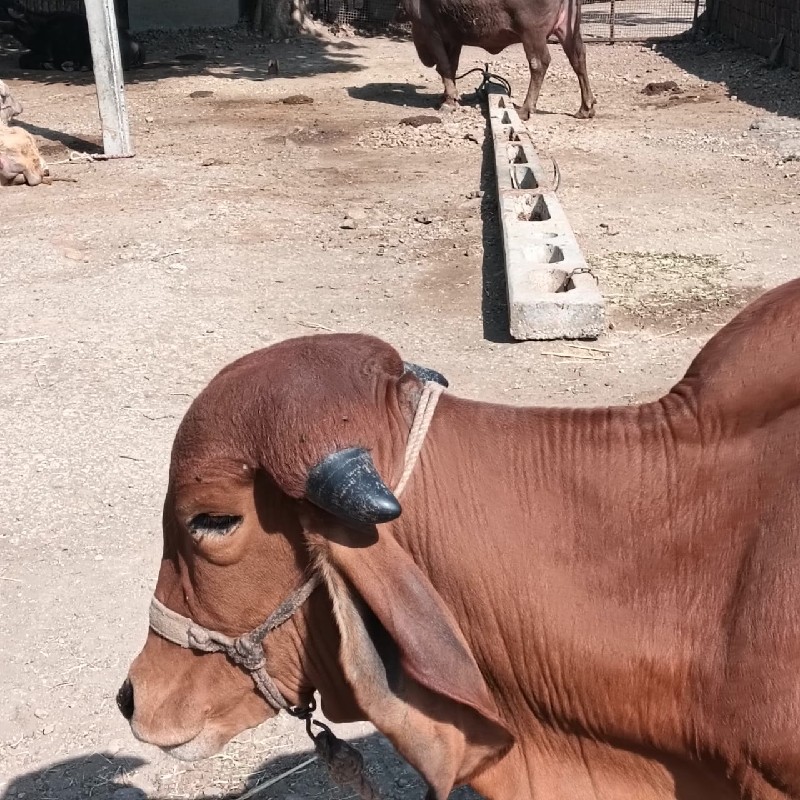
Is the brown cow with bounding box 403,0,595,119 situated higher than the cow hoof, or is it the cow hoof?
the brown cow with bounding box 403,0,595,119

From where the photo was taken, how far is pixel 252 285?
8.17 meters

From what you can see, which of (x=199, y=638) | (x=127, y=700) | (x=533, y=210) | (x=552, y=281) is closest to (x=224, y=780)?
(x=127, y=700)

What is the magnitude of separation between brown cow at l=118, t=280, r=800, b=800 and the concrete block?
23.4 meters

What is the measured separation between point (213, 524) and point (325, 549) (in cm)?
26

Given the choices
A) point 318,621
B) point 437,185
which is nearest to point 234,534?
point 318,621

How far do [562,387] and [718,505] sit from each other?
4.20 metres

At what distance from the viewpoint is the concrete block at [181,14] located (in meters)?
23.6

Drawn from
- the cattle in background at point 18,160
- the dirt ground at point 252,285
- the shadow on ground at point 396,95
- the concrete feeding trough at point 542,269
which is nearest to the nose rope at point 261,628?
the dirt ground at point 252,285

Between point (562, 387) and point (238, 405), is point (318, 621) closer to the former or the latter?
point (238, 405)

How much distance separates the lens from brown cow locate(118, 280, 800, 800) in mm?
1932

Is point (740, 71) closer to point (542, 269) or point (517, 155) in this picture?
point (517, 155)

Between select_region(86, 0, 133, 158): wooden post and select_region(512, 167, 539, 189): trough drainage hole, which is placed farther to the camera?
select_region(86, 0, 133, 158): wooden post

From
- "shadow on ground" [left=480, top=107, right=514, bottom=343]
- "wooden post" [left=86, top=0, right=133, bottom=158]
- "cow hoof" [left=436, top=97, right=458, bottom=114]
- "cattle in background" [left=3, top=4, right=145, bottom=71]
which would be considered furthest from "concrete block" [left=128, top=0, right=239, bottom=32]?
"shadow on ground" [left=480, top=107, right=514, bottom=343]

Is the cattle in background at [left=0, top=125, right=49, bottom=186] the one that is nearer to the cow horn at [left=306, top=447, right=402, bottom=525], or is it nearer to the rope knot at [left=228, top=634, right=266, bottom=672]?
the rope knot at [left=228, top=634, right=266, bottom=672]
